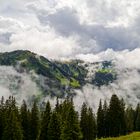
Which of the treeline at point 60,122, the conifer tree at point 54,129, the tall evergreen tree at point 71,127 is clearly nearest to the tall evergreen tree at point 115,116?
the treeline at point 60,122

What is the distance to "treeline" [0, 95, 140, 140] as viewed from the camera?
78.1m

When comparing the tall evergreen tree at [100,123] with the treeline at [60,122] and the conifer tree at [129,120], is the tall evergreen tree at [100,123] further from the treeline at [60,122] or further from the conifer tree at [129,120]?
the conifer tree at [129,120]

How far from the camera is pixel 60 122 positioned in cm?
8519

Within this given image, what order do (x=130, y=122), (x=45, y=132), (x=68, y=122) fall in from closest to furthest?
(x=68, y=122)
(x=45, y=132)
(x=130, y=122)

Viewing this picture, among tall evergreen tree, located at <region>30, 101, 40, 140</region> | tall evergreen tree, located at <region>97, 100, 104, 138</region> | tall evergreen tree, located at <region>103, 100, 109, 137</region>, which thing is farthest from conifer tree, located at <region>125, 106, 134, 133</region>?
tall evergreen tree, located at <region>30, 101, 40, 140</region>

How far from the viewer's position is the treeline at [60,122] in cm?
7806

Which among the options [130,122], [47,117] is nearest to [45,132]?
[47,117]

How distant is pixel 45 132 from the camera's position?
92375 mm

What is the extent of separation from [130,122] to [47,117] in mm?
63753

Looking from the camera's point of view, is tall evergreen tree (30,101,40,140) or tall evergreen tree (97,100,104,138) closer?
tall evergreen tree (30,101,40,140)

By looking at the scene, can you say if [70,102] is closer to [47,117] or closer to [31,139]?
[47,117]

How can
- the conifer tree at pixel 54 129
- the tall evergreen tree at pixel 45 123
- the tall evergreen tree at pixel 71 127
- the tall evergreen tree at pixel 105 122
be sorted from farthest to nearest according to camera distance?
the tall evergreen tree at pixel 105 122
the tall evergreen tree at pixel 45 123
the conifer tree at pixel 54 129
the tall evergreen tree at pixel 71 127

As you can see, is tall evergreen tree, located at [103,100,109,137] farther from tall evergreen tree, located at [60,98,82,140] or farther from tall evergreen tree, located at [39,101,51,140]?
tall evergreen tree, located at [60,98,82,140]

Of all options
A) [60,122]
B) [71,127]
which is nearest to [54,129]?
[60,122]
